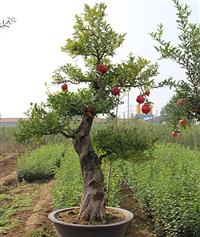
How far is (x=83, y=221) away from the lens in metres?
3.74

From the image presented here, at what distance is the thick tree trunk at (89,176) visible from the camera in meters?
3.79

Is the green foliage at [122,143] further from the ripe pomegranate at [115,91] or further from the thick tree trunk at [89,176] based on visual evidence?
the ripe pomegranate at [115,91]

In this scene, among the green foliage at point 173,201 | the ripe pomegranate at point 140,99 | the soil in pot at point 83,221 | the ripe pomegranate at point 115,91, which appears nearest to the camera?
the ripe pomegranate at point 140,99

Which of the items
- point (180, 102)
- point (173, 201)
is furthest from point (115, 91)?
point (173, 201)

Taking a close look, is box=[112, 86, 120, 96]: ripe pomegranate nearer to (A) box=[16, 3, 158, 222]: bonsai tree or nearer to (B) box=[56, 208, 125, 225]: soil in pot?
(A) box=[16, 3, 158, 222]: bonsai tree

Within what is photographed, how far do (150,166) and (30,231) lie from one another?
2755mm

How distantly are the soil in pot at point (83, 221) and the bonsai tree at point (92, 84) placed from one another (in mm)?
60

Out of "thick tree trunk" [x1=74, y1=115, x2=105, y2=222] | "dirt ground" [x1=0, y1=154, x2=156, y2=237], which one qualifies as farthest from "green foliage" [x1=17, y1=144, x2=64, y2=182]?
"thick tree trunk" [x1=74, y1=115, x2=105, y2=222]

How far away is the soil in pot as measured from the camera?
12.3 ft

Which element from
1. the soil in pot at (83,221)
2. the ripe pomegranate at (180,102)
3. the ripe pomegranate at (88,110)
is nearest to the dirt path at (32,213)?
the soil in pot at (83,221)

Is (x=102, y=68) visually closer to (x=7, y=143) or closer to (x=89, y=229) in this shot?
(x=89, y=229)

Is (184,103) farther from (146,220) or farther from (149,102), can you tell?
(146,220)

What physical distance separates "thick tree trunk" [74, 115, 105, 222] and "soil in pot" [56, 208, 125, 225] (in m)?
0.06

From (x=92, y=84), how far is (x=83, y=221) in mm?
1287
